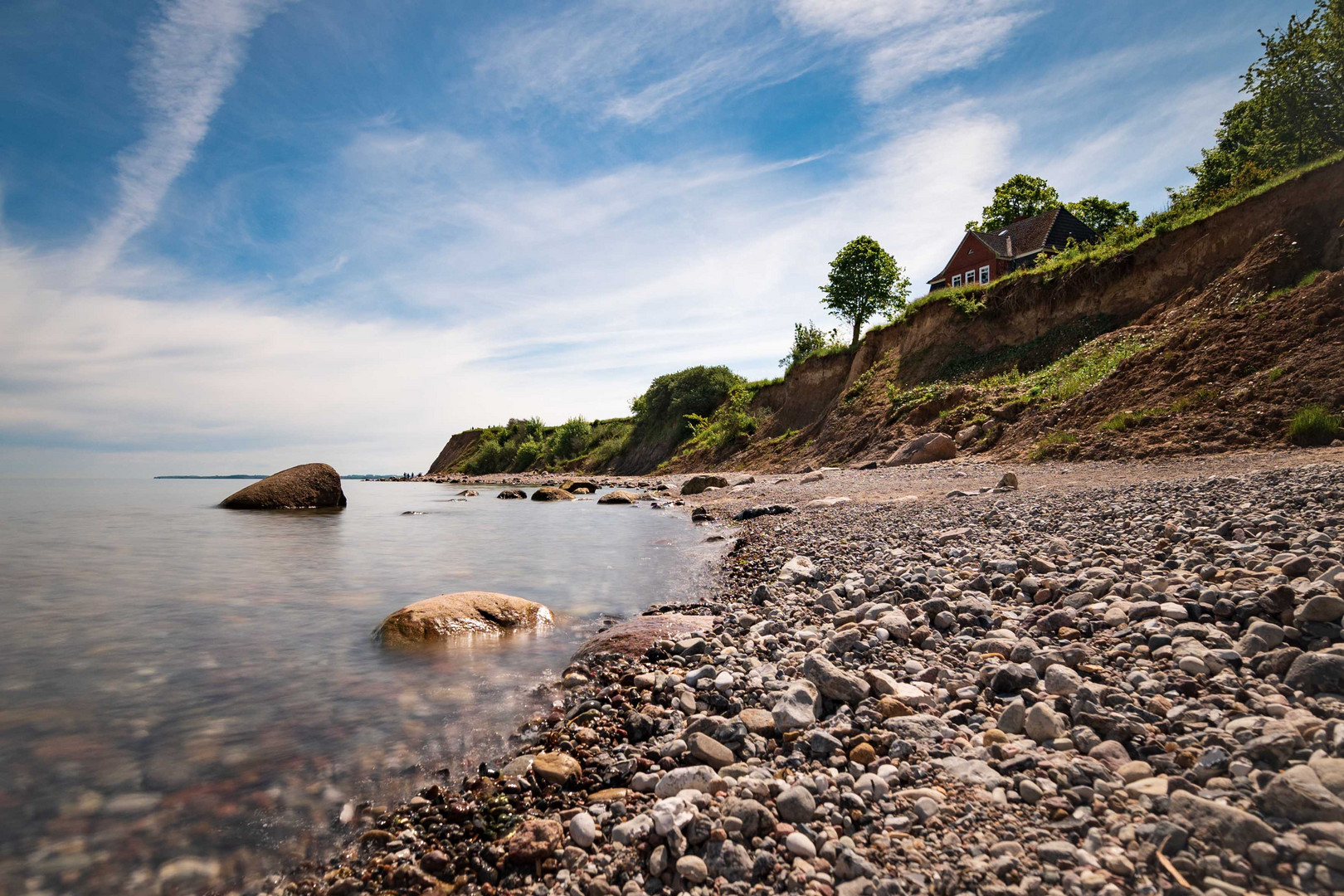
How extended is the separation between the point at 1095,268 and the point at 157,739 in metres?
25.5

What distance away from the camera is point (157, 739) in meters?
3.83

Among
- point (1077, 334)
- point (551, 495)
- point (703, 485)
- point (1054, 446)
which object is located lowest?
point (703, 485)

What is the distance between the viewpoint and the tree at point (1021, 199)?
4850 cm

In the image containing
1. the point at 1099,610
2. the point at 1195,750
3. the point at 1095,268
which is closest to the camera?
the point at 1195,750

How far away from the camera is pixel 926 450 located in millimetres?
18500

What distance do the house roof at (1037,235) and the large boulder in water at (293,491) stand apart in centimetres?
4059

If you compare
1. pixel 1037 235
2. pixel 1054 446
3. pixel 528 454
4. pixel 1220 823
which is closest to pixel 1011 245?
pixel 1037 235

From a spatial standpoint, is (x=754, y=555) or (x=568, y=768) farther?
(x=754, y=555)

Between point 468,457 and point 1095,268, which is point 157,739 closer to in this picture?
point 1095,268

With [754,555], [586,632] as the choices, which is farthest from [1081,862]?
[754,555]

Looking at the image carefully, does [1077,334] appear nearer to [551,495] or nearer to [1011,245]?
[551,495]

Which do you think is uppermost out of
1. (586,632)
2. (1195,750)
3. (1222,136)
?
(1222,136)

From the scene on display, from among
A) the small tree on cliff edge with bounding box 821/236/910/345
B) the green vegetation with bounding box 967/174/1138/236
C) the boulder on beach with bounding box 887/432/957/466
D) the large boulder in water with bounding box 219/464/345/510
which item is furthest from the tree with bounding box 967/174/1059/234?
the large boulder in water with bounding box 219/464/345/510

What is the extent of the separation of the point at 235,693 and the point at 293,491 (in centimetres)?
1884
